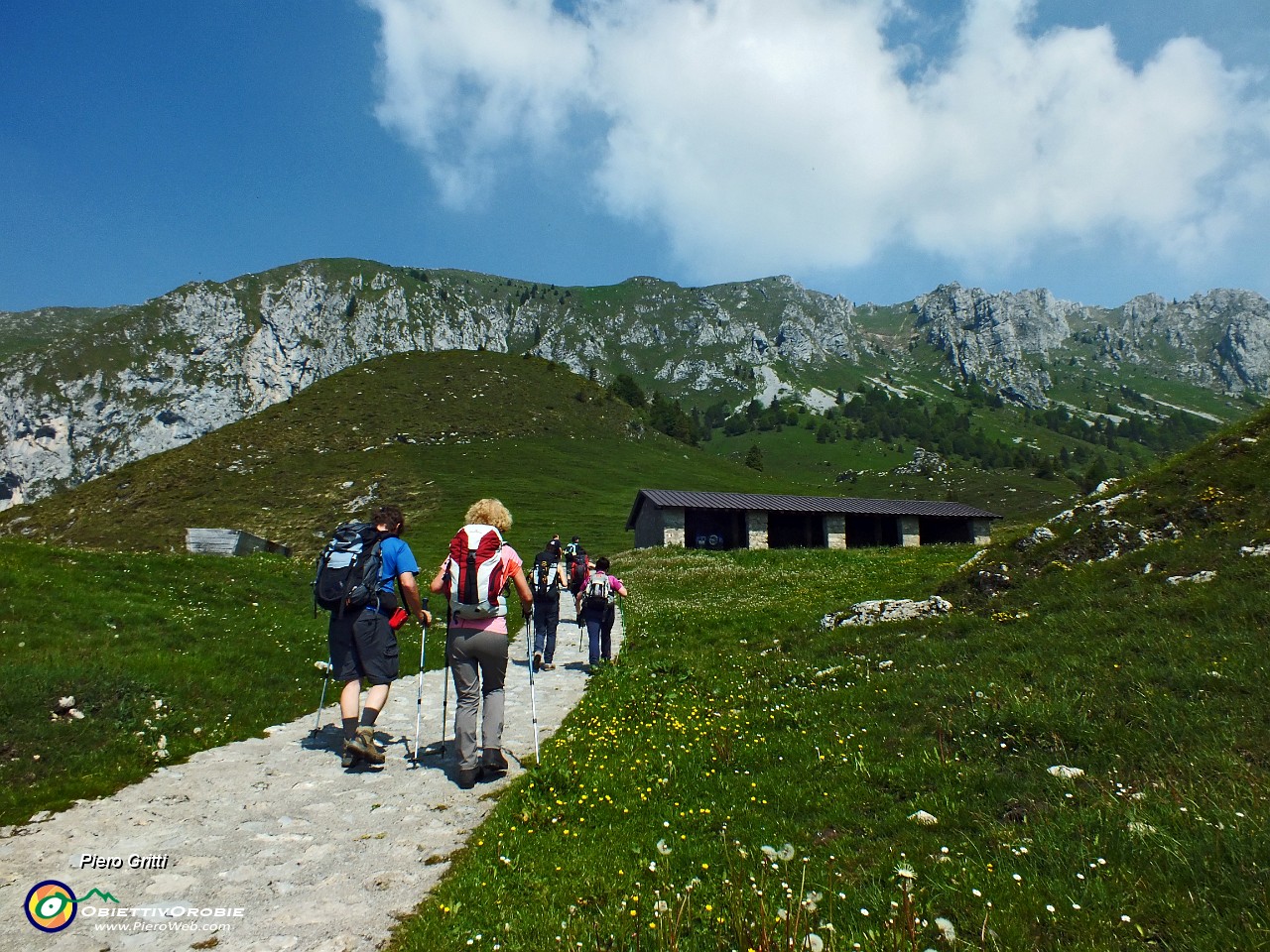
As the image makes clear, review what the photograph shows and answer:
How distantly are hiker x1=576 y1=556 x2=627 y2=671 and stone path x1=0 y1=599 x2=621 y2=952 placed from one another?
663 cm

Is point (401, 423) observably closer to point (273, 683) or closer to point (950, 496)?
point (273, 683)

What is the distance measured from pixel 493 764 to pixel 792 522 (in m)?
60.2

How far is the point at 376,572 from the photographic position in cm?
917

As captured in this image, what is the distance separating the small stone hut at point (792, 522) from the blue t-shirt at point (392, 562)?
4807 centimetres

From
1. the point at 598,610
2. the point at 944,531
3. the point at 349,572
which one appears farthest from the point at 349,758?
the point at 944,531

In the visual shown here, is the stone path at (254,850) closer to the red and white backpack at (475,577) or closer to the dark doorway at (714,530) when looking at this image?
the red and white backpack at (475,577)

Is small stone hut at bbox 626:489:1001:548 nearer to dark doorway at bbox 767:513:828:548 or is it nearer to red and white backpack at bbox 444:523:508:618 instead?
dark doorway at bbox 767:513:828:548

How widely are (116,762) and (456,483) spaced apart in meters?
77.5

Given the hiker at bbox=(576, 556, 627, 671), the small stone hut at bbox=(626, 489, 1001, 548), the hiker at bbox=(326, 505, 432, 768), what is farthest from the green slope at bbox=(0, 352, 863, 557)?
the hiker at bbox=(326, 505, 432, 768)

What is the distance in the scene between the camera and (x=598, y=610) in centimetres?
1638

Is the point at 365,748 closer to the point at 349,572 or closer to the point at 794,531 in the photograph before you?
the point at 349,572

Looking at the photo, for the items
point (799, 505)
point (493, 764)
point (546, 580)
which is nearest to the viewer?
point (493, 764)

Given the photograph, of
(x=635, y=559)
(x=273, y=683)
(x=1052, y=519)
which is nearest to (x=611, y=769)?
(x=273, y=683)

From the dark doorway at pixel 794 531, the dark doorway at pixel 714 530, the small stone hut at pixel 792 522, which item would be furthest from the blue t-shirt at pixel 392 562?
the dark doorway at pixel 794 531
